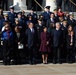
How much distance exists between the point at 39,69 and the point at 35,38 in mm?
2081

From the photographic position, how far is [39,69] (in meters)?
17.9

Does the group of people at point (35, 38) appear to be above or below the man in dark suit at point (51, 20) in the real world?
below

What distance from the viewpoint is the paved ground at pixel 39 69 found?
665 inches

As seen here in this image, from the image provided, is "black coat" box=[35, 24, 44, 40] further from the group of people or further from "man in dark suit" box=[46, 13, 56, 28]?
"man in dark suit" box=[46, 13, 56, 28]

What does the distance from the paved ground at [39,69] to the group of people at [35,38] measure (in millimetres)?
729

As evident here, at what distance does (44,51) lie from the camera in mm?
19500

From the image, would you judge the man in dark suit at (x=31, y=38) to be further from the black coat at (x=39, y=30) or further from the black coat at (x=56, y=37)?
the black coat at (x=56, y=37)

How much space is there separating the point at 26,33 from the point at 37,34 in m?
0.58

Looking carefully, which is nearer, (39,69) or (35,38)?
(39,69)

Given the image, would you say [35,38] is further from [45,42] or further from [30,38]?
[45,42]

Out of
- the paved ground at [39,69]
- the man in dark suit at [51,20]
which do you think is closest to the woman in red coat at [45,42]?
the paved ground at [39,69]

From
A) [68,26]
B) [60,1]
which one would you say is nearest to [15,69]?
[68,26]

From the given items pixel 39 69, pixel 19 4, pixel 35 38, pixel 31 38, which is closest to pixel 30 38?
pixel 31 38

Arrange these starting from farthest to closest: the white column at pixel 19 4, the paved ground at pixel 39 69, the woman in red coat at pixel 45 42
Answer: the white column at pixel 19 4 → the woman in red coat at pixel 45 42 → the paved ground at pixel 39 69
